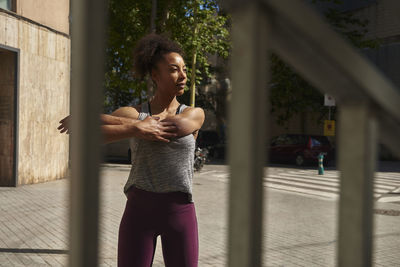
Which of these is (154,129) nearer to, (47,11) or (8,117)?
(8,117)

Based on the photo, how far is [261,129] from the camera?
62 centimetres

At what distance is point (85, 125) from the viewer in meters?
0.58

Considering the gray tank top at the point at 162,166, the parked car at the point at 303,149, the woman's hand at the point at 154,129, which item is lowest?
the parked car at the point at 303,149

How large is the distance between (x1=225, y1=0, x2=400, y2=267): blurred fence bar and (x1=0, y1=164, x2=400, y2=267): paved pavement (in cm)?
185

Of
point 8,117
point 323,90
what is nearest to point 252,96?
point 323,90

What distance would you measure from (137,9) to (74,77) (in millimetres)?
16938

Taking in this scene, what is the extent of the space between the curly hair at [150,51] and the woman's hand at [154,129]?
0.41 metres

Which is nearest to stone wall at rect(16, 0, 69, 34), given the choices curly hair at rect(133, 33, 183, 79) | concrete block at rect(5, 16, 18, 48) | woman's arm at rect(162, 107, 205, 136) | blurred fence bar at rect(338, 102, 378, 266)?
concrete block at rect(5, 16, 18, 48)

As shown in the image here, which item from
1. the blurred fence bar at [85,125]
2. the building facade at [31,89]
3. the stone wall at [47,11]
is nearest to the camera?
the blurred fence bar at [85,125]

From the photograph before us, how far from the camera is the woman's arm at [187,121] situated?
→ 7.48 ft

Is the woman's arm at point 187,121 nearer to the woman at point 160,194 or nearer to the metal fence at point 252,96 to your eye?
the woman at point 160,194

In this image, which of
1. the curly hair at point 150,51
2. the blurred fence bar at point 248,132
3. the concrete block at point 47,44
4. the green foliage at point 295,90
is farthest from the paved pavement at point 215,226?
the green foliage at point 295,90

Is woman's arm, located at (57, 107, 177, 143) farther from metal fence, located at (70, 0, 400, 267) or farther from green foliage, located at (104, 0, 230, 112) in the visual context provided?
green foliage, located at (104, 0, 230, 112)

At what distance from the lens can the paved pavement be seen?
4.98 m
